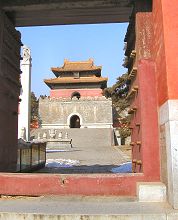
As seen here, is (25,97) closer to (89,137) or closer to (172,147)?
(89,137)

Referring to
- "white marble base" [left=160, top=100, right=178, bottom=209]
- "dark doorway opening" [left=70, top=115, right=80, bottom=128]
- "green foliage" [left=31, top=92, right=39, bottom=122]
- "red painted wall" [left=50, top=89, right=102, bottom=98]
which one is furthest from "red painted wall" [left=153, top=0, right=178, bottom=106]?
"green foliage" [left=31, top=92, right=39, bottom=122]

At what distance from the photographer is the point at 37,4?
18.1 feet

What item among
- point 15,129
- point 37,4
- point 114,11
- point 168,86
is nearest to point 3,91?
point 15,129

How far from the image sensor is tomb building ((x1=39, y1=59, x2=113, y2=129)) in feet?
136

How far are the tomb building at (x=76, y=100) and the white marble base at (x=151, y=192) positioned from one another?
3649cm

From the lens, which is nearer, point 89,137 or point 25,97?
point 25,97

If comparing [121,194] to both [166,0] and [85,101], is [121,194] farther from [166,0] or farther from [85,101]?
[85,101]

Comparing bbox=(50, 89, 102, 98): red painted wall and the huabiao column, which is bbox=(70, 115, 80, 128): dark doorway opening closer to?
bbox=(50, 89, 102, 98): red painted wall

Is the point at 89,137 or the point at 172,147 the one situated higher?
the point at 89,137

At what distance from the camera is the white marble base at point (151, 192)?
4426mm

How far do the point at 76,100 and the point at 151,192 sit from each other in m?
37.9

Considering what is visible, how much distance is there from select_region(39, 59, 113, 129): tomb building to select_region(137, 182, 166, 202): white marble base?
36.5 metres

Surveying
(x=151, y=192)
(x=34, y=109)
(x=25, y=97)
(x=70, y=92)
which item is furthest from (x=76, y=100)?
(x=151, y=192)

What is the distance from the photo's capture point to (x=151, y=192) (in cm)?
447
